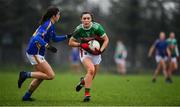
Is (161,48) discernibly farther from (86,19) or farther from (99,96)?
(86,19)

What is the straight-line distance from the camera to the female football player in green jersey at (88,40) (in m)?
11.4

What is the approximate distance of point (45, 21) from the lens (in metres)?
11.1

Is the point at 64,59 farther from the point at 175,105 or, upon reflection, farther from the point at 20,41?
the point at 175,105

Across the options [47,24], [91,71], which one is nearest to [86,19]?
[47,24]

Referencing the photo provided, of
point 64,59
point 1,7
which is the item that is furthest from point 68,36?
point 64,59

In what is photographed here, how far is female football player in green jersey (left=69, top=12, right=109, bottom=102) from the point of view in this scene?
448 inches

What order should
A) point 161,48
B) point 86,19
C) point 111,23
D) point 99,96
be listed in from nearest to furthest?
point 86,19
point 99,96
point 161,48
point 111,23

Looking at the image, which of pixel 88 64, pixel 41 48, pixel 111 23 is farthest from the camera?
pixel 111 23

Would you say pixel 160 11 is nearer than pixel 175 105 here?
No

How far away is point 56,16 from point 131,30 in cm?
4164

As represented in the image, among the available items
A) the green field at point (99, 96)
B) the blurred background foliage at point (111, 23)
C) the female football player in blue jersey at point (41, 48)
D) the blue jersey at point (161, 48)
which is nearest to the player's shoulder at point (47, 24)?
the female football player in blue jersey at point (41, 48)

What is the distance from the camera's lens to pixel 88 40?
11.6m

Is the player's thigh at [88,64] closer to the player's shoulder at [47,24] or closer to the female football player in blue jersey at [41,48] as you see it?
the female football player in blue jersey at [41,48]

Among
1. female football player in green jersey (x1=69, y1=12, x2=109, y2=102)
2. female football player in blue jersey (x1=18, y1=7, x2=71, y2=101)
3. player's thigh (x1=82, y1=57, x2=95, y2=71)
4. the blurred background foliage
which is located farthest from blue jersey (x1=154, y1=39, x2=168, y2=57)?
the blurred background foliage
